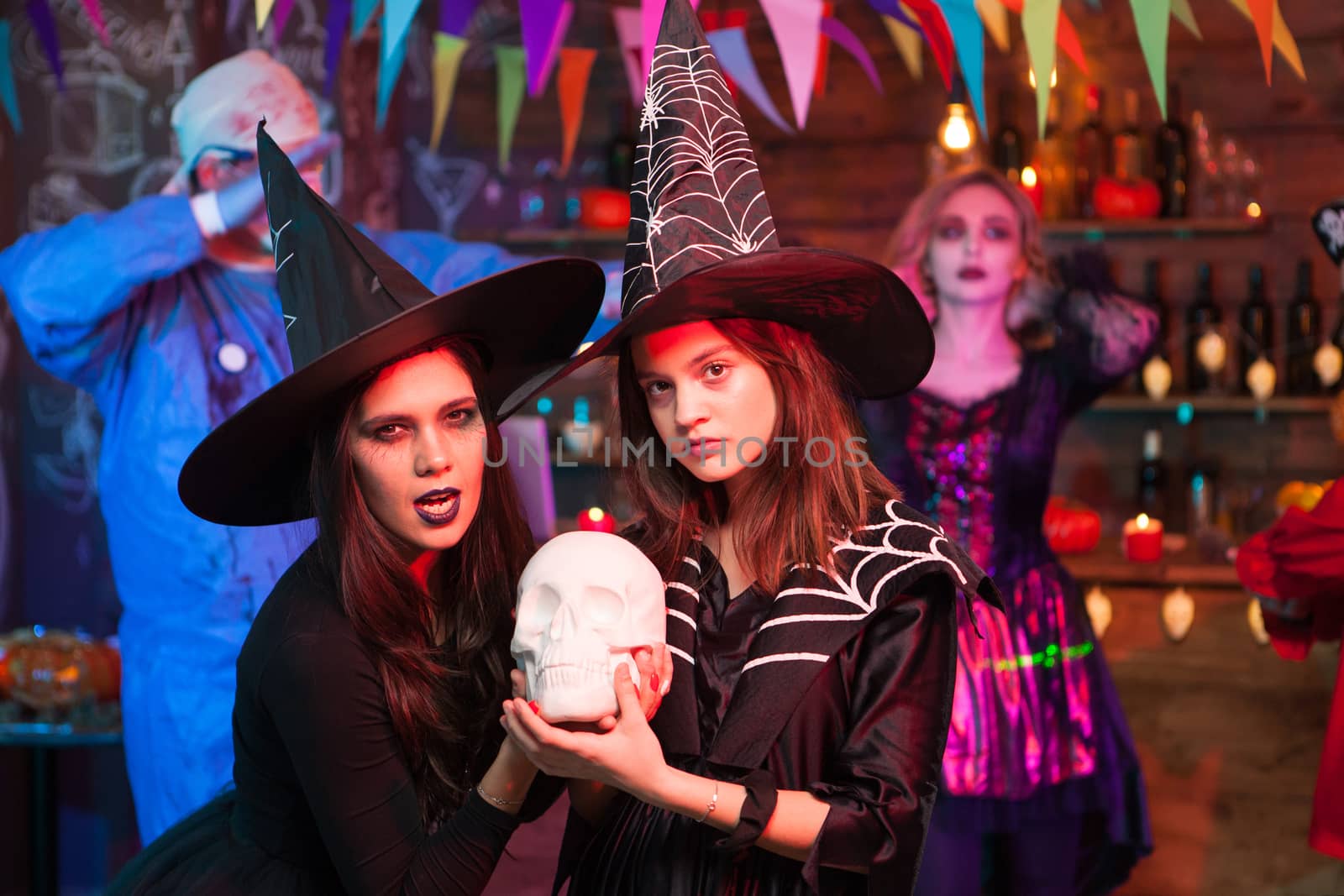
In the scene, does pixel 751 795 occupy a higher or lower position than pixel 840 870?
higher

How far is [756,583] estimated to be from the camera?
4.75 feet

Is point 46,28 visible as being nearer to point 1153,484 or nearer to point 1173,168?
point 1173,168

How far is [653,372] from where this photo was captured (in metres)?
1.38

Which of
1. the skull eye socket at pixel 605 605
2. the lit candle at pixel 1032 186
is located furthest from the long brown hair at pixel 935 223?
the skull eye socket at pixel 605 605

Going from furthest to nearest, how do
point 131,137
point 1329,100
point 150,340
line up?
1. point 1329,100
2. point 131,137
3. point 150,340

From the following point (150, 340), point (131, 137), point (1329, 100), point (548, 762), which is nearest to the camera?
point (548, 762)

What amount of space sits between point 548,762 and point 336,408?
48 centimetres

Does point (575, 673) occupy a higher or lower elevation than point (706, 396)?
lower

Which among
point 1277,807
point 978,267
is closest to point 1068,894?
point 1277,807

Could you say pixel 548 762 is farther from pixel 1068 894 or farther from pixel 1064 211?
pixel 1064 211

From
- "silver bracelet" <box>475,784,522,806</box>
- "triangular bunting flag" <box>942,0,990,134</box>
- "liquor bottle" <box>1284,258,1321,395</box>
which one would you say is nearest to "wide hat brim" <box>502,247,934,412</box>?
"silver bracelet" <box>475,784,522,806</box>

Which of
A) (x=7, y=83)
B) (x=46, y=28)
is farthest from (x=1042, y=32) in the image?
(x=7, y=83)

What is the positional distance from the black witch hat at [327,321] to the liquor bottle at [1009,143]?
2.69m

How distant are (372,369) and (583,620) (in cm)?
39
